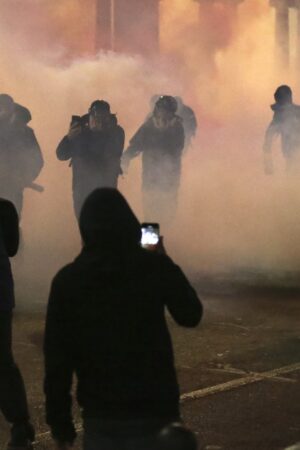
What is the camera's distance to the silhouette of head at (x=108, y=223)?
3.40m

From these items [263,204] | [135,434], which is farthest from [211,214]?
[135,434]

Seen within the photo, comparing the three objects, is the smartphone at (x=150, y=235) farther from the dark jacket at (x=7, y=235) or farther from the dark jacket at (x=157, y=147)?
the dark jacket at (x=157, y=147)

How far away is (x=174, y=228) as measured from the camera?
44.7ft

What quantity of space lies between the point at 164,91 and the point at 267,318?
8.38 m

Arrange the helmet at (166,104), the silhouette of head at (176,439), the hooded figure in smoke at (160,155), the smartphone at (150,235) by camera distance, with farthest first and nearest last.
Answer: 1. the hooded figure in smoke at (160,155)
2. the helmet at (166,104)
3. the smartphone at (150,235)
4. the silhouette of head at (176,439)

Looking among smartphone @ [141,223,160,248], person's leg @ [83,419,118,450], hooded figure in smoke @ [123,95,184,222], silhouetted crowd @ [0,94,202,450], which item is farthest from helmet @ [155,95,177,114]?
person's leg @ [83,419,118,450]

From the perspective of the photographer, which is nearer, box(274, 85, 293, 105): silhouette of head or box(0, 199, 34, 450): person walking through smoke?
box(0, 199, 34, 450): person walking through smoke

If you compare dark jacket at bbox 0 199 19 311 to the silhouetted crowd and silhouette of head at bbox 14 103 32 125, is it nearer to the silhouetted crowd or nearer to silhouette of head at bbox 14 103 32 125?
the silhouetted crowd

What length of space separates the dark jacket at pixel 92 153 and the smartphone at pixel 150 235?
6.57 m

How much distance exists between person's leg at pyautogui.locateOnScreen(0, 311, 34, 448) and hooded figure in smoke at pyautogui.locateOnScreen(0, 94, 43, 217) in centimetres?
612

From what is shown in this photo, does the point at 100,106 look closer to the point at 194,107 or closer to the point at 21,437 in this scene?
the point at 21,437

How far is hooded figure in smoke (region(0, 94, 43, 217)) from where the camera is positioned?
11.0m

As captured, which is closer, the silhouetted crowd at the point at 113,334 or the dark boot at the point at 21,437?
the silhouetted crowd at the point at 113,334

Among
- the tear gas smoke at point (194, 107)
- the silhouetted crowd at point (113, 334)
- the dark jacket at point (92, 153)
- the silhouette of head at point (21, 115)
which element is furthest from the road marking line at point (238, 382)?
the silhouette of head at point (21, 115)
